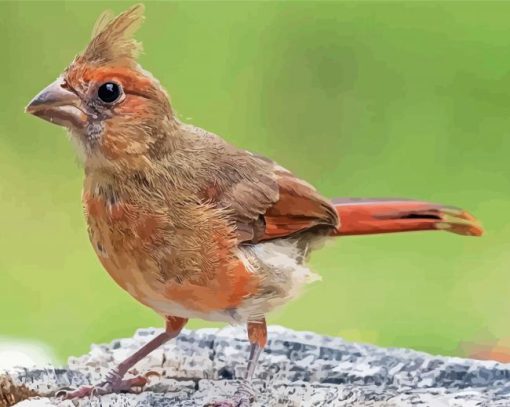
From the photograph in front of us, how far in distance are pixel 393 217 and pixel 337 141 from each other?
0.85 meters

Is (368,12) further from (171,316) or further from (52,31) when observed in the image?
(171,316)

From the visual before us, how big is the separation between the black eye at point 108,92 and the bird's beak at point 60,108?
1.6 inches

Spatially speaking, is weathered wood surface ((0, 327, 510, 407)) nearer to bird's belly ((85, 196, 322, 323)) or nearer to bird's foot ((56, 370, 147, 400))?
bird's foot ((56, 370, 147, 400))

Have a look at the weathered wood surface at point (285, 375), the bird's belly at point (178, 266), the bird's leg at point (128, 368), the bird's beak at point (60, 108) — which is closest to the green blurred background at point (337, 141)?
the weathered wood surface at point (285, 375)

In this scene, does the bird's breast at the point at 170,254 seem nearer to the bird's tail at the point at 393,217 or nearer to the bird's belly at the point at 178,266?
the bird's belly at the point at 178,266

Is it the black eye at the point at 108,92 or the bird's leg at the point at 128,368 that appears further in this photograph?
the bird's leg at the point at 128,368

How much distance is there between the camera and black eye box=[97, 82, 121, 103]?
5.78 feet

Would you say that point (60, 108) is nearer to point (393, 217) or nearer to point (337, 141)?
point (393, 217)

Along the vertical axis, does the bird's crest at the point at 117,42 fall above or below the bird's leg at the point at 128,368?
above

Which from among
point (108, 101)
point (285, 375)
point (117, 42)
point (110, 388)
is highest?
point (117, 42)

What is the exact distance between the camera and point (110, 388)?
2.05 m

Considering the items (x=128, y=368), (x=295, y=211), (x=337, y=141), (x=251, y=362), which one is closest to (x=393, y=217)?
(x=295, y=211)

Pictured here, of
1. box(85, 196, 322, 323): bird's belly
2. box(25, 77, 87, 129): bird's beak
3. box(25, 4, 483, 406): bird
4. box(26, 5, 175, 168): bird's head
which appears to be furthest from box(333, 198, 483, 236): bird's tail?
box(25, 77, 87, 129): bird's beak

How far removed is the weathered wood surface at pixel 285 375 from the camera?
2.01 metres
